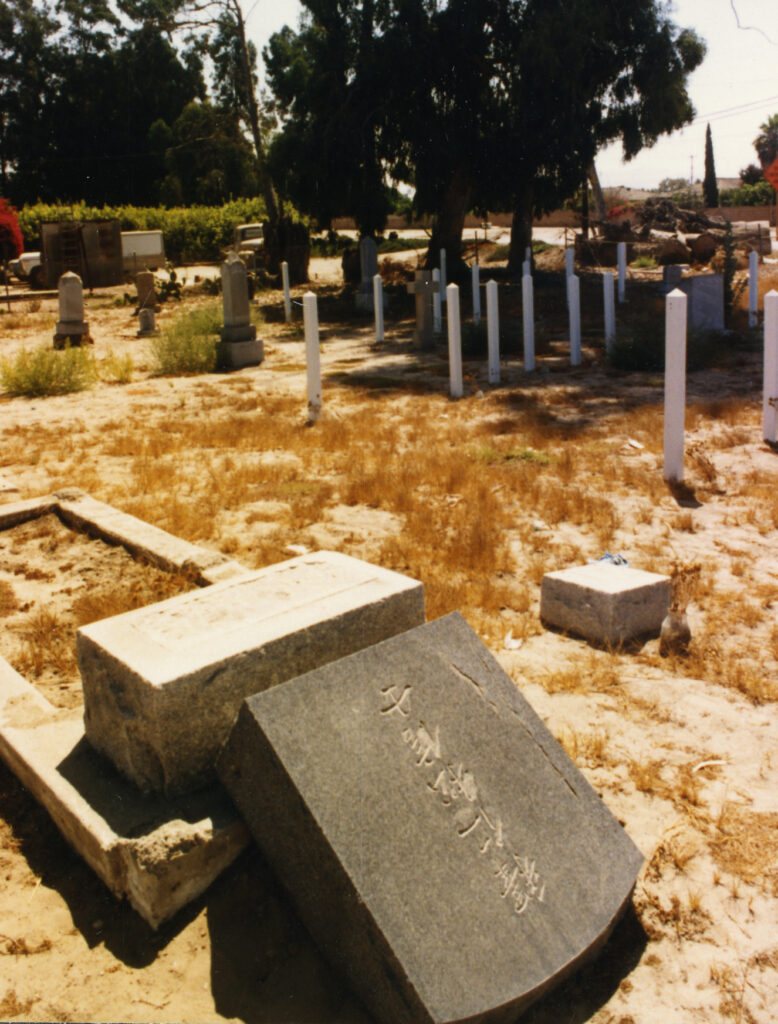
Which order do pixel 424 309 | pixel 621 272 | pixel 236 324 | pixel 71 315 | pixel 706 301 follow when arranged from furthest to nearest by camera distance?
pixel 621 272 → pixel 71 315 → pixel 424 309 → pixel 706 301 → pixel 236 324

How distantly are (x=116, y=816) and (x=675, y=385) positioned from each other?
620 centimetres

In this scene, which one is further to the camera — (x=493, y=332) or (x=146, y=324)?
(x=146, y=324)

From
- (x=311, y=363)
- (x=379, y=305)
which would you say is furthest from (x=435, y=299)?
(x=311, y=363)

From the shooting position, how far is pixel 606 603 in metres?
4.99

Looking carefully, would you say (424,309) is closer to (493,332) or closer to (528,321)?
(528,321)

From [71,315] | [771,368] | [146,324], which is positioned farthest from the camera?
[146,324]

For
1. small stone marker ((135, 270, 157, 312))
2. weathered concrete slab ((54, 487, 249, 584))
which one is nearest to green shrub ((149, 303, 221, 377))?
small stone marker ((135, 270, 157, 312))

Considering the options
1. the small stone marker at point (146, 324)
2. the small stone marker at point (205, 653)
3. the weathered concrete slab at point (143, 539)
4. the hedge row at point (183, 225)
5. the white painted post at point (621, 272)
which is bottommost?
the weathered concrete slab at point (143, 539)

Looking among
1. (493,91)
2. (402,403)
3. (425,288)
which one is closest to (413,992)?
(402,403)

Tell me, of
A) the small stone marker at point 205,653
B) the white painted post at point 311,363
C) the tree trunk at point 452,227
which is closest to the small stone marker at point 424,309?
the white painted post at point 311,363

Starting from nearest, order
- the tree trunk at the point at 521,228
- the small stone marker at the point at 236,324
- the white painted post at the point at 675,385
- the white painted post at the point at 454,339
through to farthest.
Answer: the white painted post at the point at 675,385, the white painted post at the point at 454,339, the small stone marker at the point at 236,324, the tree trunk at the point at 521,228

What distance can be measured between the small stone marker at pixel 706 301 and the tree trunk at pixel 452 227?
863 cm

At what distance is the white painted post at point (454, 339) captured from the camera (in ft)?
38.9

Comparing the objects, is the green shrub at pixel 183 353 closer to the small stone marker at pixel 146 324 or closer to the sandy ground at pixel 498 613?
the sandy ground at pixel 498 613
